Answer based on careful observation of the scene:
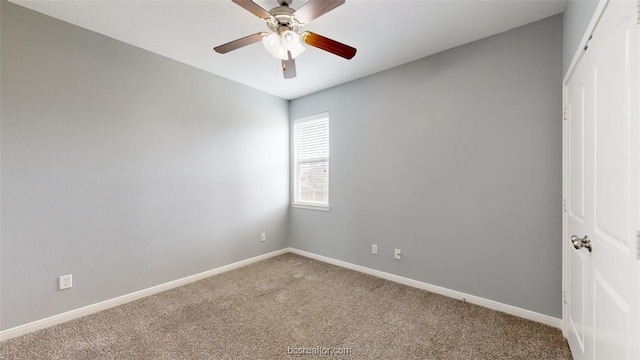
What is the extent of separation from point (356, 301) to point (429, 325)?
69cm

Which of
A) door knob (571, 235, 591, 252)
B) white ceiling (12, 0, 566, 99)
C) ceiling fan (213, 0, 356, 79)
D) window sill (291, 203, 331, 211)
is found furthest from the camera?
window sill (291, 203, 331, 211)

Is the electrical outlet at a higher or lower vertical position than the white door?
lower

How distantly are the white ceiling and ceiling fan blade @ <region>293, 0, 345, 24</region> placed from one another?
39 centimetres

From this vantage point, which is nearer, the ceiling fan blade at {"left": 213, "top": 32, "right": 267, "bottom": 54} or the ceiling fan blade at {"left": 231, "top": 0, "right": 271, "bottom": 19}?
the ceiling fan blade at {"left": 231, "top": 0, "right": 271, "bottom": 19}

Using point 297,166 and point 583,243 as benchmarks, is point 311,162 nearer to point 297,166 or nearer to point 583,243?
point 297,166

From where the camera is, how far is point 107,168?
95.9 inches

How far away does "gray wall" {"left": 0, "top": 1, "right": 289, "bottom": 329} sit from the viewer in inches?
79.0

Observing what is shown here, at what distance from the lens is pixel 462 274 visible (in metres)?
2.56

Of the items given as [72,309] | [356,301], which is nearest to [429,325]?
[356,301]

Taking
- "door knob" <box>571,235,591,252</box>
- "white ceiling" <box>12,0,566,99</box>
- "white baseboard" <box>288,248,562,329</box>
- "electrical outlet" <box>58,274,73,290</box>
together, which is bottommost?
"white baseboard" <box>288,248,562,329</box>

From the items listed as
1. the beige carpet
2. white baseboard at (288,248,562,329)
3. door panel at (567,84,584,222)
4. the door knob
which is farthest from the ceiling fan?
white baseboard at (288,248,562,329)

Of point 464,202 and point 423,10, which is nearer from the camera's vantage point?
point 423,10

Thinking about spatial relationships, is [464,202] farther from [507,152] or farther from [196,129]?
[196,129]

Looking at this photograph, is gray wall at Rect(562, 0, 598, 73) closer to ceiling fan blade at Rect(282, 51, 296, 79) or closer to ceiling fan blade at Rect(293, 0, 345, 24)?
ceiling fan blade at Rect(293, 0, 345, 24)
